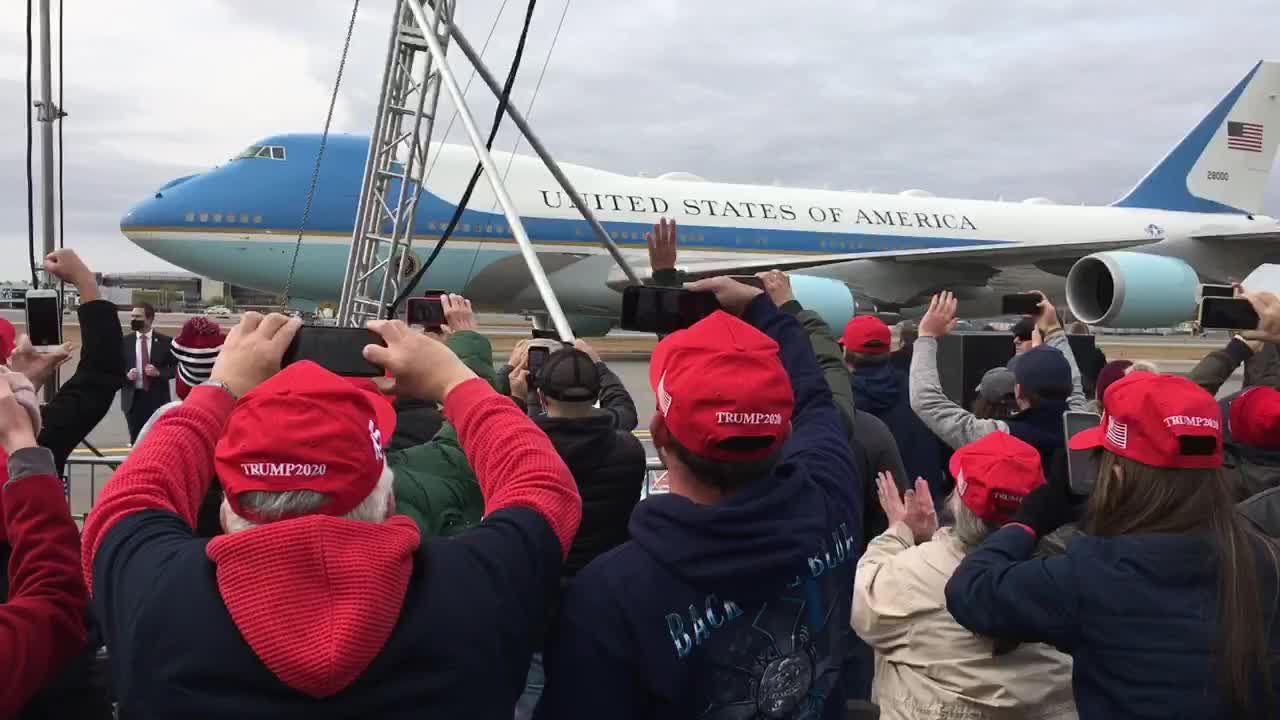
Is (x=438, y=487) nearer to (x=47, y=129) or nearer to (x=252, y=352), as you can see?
(x=252, y=352)

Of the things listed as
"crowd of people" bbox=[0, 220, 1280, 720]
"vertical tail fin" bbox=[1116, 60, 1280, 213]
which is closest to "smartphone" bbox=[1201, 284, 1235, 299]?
"crowd of people" bbox=[0, 220, 1280, 720]

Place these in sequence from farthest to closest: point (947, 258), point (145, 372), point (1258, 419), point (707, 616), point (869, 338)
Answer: point (947, 258)
point (145, 372)
point (869, 338)
point (1258, 419)
point (707, 616)

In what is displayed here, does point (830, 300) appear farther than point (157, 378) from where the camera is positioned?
Yes

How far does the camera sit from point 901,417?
14.5ft

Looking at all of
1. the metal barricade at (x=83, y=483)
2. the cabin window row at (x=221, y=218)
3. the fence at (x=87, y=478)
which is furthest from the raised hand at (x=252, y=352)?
the cabin window row at (x=221, y=218)

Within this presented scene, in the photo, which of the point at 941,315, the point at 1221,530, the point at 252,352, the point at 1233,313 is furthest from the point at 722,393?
the point at 1233,313

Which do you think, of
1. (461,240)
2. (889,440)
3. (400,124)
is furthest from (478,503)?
(461,240)

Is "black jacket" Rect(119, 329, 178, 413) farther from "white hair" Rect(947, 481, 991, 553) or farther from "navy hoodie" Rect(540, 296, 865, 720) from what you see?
"navy hoodie" Rect(540, 296, 865, 720)

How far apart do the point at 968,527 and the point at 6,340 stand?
2845mm

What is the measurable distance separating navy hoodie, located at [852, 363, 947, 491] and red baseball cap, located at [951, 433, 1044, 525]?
185 centimetres

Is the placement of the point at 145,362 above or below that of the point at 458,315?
below

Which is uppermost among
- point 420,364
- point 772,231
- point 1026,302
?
point 772,231

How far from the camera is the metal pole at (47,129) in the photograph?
4.35 meters

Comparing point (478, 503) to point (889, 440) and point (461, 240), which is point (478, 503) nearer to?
point (889, 440)
